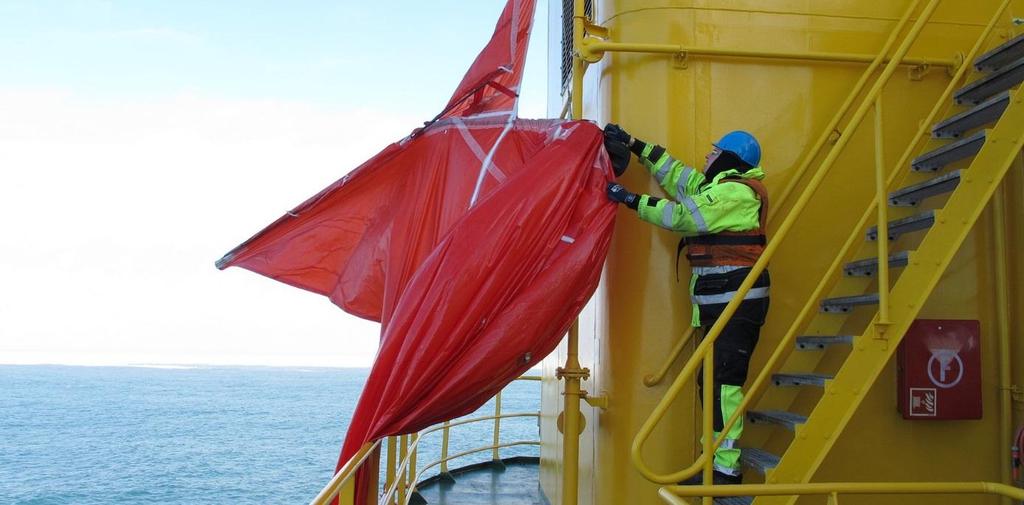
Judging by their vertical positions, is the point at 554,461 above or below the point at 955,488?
below

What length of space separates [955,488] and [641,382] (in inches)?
59.3

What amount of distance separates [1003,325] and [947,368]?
419 mm

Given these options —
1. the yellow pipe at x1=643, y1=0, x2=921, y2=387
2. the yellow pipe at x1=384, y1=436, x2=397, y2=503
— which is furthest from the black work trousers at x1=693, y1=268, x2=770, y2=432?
the yellow pipe at x1=384, y1=436, x2=397, y2=503

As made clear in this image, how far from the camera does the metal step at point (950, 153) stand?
3.66m

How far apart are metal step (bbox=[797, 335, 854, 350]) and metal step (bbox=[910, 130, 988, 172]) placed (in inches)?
43.9

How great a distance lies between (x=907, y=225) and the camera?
12.4 ft

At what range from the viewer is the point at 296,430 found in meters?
72.3

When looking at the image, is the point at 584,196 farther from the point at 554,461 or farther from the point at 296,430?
the point at 296,430

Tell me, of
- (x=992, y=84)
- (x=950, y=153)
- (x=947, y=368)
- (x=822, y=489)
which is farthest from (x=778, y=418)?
(x=992, y=84)

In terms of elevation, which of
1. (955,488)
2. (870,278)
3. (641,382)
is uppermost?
(870,278)

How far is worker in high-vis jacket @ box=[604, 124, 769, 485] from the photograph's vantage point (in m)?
3.58

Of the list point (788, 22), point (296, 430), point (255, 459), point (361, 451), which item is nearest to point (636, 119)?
point (788, 22)

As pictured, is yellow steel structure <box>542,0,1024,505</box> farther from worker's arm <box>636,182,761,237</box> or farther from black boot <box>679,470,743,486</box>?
worker's arm <box>636,182,761,237</box>

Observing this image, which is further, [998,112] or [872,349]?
[998,112]
